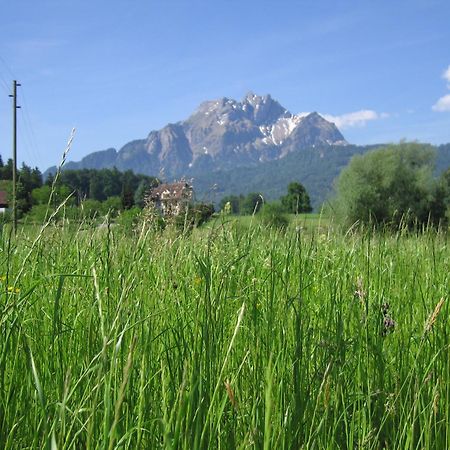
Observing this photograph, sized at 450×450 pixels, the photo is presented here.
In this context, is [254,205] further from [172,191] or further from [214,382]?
[214,382]

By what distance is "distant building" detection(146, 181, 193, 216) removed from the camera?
324 cm

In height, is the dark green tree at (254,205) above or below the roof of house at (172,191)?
below

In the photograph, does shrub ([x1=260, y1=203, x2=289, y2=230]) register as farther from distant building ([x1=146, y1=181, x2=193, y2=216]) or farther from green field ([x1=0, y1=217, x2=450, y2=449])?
green field ([x1=0, y1=217, x2=450, y2=449])

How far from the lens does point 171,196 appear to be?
130 inches

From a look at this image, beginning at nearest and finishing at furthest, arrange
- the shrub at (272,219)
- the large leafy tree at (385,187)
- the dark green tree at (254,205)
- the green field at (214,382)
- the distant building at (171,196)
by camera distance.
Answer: the green field at (214,382) < the dark green tree at (254,205) < the distant building at (171,196) < the shrub at (272,219) < the large leafy tree at (385,187)

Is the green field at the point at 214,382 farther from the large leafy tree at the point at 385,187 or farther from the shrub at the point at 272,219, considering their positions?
the large leafy tree at the point at 385,187

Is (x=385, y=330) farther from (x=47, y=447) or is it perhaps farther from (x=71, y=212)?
(x=71, y=212)

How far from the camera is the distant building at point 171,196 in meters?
3.24

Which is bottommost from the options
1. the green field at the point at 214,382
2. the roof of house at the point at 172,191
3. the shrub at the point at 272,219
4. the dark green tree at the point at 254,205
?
the green field at the point at 214,382

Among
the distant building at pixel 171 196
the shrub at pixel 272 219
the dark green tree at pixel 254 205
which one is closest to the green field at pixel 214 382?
the dark green tree at pixel 254 205

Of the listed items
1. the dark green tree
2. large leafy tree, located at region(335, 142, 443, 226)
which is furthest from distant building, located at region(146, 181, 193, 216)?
large leafy tree, located at region(335, 142, 443, 226)

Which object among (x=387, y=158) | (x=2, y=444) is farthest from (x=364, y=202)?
(x=2, y=444)

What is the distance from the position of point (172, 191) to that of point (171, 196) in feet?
0.33

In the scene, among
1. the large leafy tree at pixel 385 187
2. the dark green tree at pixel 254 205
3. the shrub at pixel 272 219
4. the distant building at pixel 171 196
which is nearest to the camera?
the dark green tree at pixel 254 205
